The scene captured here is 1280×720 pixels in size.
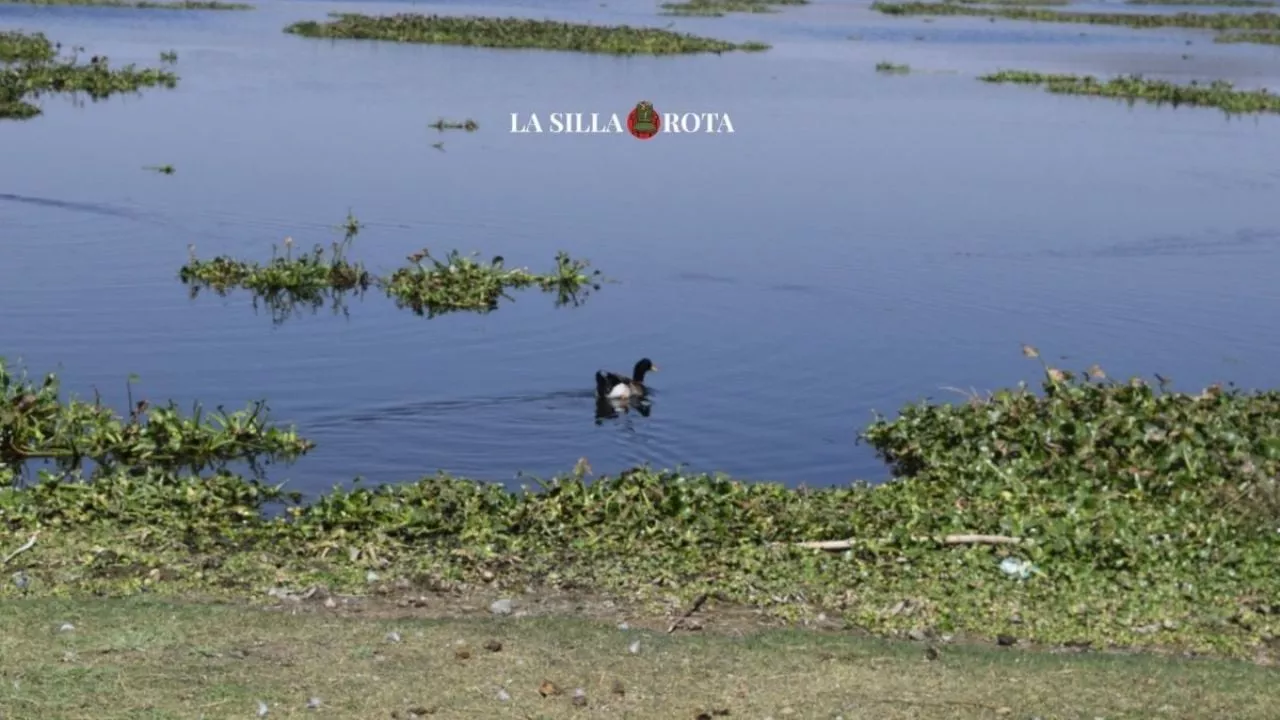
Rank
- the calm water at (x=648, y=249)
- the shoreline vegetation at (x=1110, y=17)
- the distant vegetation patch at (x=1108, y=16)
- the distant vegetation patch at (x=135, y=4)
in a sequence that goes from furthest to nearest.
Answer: the distant vegetation patch at (x=1108, y=16), the shoreline vegetation at (x=1110, y=17), the distant vegetation patch at (x=135, y=4), the calm water at (x=648, y=249)

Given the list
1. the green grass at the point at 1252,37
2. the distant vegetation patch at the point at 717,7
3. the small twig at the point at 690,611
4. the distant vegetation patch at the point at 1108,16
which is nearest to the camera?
the small twig at the point at 690,611

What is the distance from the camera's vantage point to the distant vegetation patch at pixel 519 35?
48.3m

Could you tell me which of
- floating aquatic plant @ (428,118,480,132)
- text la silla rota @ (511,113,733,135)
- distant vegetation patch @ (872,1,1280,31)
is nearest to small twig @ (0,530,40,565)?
floating aquatic plant @ (428,118,480,132)

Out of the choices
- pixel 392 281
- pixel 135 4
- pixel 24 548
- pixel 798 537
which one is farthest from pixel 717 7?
pixel 24 548

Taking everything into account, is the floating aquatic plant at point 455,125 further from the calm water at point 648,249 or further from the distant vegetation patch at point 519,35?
the distant vegetation patch at point 519,35

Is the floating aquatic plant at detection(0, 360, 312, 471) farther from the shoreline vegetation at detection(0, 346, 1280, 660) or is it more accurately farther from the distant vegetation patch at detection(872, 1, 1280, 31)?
the distant vegetation patch at detection(872, 1, 1280, 31)

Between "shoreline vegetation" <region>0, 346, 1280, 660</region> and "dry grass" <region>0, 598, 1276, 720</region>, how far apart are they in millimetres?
502

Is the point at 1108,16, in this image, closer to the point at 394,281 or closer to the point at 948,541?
the point at 394,281

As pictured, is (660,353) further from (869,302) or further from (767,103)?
(767,103)

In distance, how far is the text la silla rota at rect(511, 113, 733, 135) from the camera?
107 feet

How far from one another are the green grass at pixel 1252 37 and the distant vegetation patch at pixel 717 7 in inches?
693

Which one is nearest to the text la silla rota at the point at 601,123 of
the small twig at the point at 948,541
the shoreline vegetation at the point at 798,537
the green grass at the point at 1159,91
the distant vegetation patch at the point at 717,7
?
the green grass at the point at 1159,91

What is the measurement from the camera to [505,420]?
571 inches

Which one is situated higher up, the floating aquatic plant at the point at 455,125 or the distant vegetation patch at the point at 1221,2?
the distant vegetation patch at the point at 1221,2
